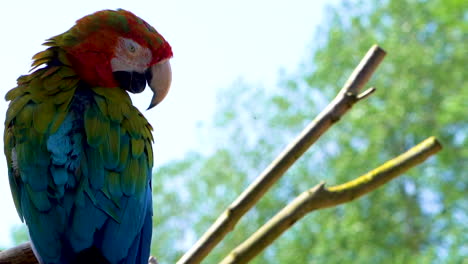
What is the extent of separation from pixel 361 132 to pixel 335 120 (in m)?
6.34

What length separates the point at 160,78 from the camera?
1938 millimetres

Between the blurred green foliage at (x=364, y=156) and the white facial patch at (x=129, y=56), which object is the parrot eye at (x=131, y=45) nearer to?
the white facial patch at (x=129, y=56)

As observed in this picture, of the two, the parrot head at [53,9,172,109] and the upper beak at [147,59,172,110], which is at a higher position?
the parrot head at [53,9,172,109]

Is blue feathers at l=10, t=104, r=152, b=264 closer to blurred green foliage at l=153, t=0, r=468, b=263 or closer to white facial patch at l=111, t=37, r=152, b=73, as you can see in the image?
white facial patch at l=111, t=37, r=152, b=73

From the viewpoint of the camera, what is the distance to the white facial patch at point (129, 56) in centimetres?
184

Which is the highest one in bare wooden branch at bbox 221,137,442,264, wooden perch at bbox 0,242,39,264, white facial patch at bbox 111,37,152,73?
white facial patch at bbox 111,37,152,73

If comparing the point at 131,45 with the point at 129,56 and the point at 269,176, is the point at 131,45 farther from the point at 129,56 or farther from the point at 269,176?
the point at 269,176

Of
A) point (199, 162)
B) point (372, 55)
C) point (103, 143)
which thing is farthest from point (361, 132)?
point (103, 143)

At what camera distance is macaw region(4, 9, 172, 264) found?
60.2 inches

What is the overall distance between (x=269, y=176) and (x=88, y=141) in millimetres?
526

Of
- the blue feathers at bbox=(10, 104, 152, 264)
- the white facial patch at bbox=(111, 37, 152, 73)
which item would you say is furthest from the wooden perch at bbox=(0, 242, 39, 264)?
the white facial patch at bbox=(111, 37, 152, 73)

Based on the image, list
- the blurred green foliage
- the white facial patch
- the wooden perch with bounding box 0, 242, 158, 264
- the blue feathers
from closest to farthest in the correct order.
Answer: the blue feathers
the wooden perch with bounding box 0, 242, 158, 264
the white facial patch
the blurred green foliage

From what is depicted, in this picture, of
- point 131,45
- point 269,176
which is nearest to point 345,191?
point 269,176

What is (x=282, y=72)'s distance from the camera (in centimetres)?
841
